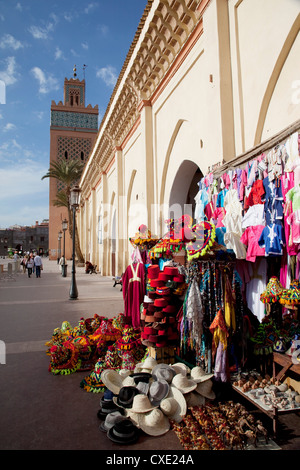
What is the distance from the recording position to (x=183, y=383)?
3154 mm

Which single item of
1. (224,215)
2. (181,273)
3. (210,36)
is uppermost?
(210,36)

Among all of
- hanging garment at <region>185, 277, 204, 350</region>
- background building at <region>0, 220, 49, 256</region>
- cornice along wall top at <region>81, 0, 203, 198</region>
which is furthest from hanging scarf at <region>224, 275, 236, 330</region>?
background building at <region>0, 220, 49, 256</region>

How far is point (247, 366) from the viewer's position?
12.5 feet

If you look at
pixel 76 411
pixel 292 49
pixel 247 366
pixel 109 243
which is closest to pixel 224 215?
pixel 247 366

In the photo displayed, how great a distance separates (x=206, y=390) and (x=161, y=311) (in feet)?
3.17

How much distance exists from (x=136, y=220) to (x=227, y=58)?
21.4ft

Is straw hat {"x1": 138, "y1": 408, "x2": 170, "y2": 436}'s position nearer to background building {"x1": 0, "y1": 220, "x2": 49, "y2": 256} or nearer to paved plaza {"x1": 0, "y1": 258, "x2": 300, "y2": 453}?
paved plaza {"x1": 0, "y1": 258, "x2": 300, "y2": 453}

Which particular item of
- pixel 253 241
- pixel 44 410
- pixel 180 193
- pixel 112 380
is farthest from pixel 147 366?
pixel 180 193

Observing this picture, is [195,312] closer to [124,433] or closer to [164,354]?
[164,354]

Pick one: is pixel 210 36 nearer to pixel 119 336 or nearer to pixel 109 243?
pixel 119 336

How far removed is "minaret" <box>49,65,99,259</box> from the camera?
3484 centimetres

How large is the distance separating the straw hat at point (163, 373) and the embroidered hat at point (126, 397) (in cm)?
28

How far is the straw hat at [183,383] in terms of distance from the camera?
311 cm

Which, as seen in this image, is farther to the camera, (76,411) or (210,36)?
(210,36)
